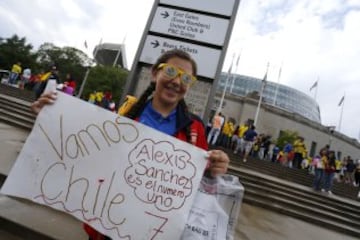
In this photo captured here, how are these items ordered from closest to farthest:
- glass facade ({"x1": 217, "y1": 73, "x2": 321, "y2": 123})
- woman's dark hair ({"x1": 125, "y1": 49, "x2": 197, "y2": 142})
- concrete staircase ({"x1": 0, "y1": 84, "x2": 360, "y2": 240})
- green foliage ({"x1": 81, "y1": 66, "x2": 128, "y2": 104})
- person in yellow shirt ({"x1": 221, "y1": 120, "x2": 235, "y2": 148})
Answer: woman's dark hair ({"x1": 125, "y1": 49, "x2": 197, "y2": 142})
concrete staircase ({"x1": 0, "y1": 84, "x2": 360, "y2": 240})
person in yellow shirt ({"x1": 221, "y1": 120, "x2": 235, "y2": 148})
green foliage ({"x1": 81, "y1": 66, "x2": 128, "y2": 104})
glass facade ({"x1": 217, "y1": 73, "x2": 321, "y2": 123})

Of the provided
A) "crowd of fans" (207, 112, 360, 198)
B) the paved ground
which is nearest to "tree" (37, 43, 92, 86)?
"crowd of fans" (207, 112, 360, 198)

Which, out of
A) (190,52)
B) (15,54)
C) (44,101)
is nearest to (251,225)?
(190,52)

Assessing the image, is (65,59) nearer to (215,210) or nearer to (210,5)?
(210,5)

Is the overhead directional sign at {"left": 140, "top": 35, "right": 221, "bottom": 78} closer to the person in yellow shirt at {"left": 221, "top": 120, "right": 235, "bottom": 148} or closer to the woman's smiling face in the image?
the woman's smiling face

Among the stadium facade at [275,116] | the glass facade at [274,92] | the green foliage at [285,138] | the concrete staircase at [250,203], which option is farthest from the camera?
the glass facade at [274,92]

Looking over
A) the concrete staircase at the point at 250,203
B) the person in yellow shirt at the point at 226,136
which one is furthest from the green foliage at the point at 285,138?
the concrete staircase at the point at 250,203

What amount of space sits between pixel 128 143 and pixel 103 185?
0.28 m

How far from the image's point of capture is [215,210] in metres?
1.70

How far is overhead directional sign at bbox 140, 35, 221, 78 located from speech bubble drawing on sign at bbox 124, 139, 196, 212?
2836 millimetres

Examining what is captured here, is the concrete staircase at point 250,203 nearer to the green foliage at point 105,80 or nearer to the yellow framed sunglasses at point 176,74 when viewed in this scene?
the yellow framed sunglasses at point 176,74

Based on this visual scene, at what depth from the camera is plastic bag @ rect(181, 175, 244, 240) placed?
166 centimetres

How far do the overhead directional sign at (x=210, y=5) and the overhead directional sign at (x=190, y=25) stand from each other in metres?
0.10

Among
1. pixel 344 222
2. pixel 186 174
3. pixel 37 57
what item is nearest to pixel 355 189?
pixel 344 222

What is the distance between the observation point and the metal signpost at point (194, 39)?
15.0 ft
